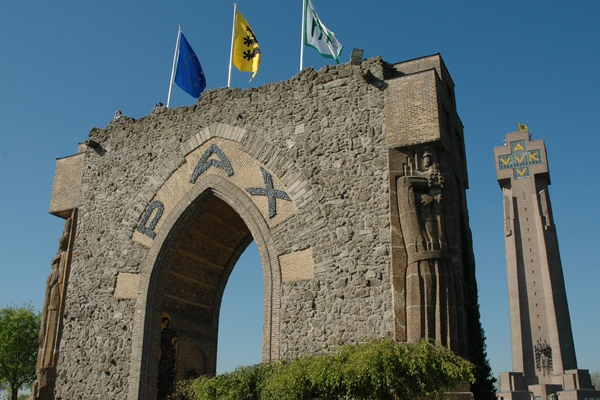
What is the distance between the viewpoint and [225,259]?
16047 millimetres

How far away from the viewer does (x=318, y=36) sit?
48.4ft

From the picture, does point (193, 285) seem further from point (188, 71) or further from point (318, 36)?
point (318, 36)

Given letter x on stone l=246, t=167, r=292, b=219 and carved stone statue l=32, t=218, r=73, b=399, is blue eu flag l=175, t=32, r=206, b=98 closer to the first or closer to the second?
carved stone statue l=32, t=218, r=73, b=399

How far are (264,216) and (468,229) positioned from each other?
4244mm

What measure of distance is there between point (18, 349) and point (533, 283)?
43138mm

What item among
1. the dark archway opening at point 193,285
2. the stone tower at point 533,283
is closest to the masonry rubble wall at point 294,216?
the dark archway opening at point 193,285

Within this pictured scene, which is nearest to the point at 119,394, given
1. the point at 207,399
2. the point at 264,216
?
the point at 207,399

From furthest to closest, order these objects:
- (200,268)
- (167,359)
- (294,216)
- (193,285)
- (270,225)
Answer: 1. (200,268)
2. (193,285)
3. (167,359)
4. (270,225)
5. (294,216)

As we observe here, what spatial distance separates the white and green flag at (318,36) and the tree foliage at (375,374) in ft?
25.7

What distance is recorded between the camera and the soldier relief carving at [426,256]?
34.4 ft

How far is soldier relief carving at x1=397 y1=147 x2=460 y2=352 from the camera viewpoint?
10.5 meters

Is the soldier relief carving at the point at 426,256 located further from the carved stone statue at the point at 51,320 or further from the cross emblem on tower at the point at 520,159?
the cross emblem on tower at the point at 520,159

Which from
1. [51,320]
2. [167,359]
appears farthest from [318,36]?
[51,320]

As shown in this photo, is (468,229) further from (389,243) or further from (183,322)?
(183,322)
